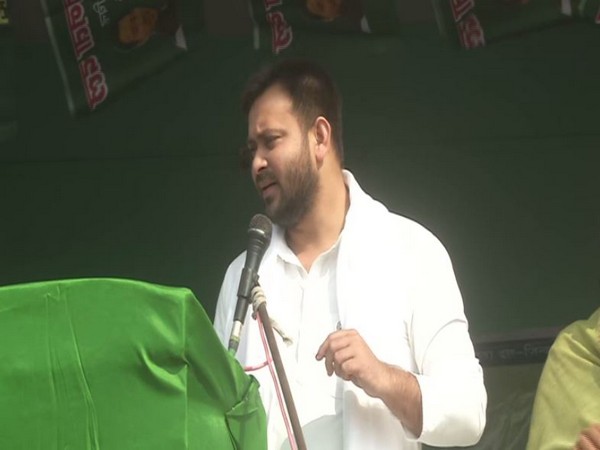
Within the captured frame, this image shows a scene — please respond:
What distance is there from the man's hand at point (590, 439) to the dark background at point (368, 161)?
7.25 ft

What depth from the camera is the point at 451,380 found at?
2637 millimetres

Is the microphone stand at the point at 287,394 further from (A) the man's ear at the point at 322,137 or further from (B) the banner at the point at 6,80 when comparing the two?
(B) the banner at the point at 6,80

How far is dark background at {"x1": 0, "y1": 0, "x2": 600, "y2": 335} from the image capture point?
14.9ft

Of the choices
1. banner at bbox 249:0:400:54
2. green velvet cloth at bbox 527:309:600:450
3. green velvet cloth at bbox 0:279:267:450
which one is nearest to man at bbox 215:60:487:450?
green velvet cloth at bbox 527:309:600:450

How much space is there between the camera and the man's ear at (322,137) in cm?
302

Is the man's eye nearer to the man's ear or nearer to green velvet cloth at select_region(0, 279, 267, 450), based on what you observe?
the man's ear

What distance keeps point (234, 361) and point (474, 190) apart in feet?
8.69

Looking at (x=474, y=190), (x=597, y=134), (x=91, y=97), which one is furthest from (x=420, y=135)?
(x=91, y=97)

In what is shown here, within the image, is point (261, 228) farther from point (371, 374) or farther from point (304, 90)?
point (304, 90)

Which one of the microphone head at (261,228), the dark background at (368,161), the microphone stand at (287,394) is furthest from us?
the dark background at (368,161)

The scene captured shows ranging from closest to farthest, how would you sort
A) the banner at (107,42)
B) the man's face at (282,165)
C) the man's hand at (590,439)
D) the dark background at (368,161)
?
the man's hand at (590,439) → the man's face at (282,165) → the banner at (107,42) → the dark background at (368,161)

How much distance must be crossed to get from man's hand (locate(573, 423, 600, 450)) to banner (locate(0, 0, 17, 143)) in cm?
257

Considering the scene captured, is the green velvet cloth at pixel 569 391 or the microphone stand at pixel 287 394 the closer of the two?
the microphone stand at pixel 287 394

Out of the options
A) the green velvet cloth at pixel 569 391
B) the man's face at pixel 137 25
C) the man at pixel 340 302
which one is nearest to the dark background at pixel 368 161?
the man's face at pixel 137 25
